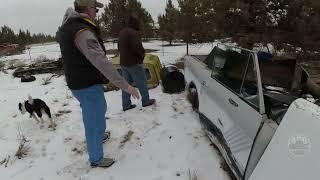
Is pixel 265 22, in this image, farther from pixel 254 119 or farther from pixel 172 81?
pixel 254 119

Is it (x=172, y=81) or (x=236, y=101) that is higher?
(x=236, y=101)

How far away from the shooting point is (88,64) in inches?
138

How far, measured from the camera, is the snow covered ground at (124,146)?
381cm

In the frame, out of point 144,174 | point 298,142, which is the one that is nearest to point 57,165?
point 144,174

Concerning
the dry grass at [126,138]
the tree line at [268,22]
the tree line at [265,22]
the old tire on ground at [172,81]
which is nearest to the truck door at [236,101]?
the dry grass at [126,138]

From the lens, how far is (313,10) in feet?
26.2

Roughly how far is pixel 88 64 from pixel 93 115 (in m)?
0.58

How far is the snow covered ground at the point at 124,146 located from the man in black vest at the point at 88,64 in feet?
1.69

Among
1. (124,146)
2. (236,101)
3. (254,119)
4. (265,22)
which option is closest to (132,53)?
(124,146)

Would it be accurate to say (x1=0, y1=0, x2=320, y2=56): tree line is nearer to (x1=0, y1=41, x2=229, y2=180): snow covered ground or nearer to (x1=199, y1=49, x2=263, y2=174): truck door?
(x1=0, y1=41, x2=229, y2=180): snow covered ground

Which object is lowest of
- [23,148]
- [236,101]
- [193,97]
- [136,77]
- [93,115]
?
[23,148]

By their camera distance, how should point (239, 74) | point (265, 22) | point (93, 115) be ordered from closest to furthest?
point (239, 74)
point (93, 115)
point (265, 22)

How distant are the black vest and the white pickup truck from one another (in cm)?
142

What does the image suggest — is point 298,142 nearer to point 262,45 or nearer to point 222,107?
point 222,107
